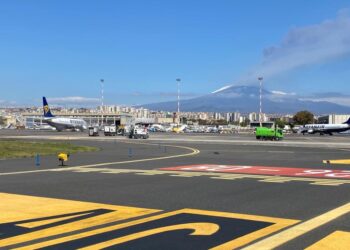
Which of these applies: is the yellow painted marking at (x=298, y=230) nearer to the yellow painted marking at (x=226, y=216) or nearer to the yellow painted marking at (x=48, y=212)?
the yellow painted marking at (x=226, y=216)

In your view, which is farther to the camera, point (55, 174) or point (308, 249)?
point (55, 174)

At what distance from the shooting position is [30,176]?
61.3 feet

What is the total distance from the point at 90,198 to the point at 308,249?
6.80 meters

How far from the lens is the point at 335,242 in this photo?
7.74 metres

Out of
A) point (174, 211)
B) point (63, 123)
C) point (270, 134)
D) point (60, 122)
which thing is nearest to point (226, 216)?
point (174, 211)

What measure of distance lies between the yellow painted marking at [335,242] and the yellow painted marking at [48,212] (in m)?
3.92

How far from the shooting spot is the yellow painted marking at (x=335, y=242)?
24.3ft

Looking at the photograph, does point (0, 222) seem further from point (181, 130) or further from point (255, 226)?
point (181, 130)

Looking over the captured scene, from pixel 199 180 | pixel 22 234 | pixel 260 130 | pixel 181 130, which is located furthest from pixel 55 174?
pixel 181 130

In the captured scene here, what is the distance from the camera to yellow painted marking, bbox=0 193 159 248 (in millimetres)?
8391

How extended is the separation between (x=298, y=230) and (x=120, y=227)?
3.21 meters

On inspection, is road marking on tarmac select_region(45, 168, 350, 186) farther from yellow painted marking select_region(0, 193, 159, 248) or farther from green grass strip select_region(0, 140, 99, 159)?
green grass strip select_region(0, 140, 99, 159)

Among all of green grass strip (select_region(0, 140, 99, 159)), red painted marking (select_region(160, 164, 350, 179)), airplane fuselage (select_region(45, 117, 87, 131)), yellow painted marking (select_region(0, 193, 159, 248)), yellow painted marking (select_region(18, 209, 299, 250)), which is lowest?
green grass strip (select_region(0, 140, 99, 159))

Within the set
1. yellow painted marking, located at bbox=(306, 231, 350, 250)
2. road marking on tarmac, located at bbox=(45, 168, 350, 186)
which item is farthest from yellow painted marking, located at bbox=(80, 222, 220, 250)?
road marking on tarmac, located at bbox=(45, 168, 350, 186)
